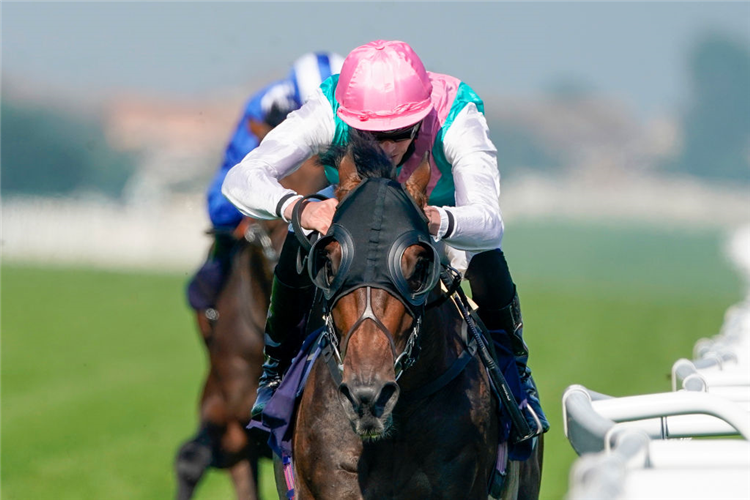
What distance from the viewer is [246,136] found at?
5.73 m

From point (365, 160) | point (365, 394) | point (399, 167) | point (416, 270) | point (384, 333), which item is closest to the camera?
point (365, 394)

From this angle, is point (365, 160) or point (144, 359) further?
point (144, 359)

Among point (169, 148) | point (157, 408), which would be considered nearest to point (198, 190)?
point (169, 148)

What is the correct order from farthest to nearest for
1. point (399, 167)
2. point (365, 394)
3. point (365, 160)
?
point (399, 167)
point (365, 160)
point (365, 394)

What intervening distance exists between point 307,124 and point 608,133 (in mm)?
33796

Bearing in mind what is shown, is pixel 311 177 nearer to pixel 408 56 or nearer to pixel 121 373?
pixel 408 56

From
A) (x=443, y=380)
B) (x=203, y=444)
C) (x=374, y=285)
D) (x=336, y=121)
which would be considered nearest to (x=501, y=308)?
(x=443, y=380)

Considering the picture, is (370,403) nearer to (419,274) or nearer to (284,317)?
(419,274)

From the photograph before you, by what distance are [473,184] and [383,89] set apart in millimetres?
354

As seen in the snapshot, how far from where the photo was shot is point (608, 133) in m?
36.4

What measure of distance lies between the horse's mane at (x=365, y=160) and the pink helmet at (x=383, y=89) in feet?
0.65

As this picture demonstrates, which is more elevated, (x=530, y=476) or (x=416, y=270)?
(x=416, y=270)

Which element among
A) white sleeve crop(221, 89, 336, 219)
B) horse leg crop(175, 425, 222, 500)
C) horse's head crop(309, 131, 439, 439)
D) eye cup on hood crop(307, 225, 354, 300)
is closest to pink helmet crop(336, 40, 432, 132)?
white sleeve crop(221, 89, 336, 219)

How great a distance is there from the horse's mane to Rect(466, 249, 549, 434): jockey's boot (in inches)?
27.1
